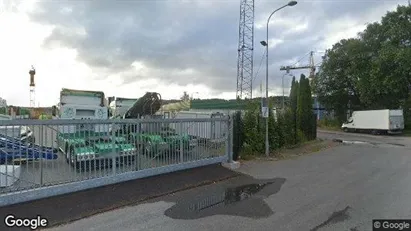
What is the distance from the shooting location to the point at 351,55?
37.5 m

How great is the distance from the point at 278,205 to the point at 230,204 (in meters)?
1.03

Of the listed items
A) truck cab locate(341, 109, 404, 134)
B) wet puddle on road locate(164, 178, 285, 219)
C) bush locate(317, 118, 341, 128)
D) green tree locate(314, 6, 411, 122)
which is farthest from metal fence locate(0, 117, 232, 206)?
bush locate(317, 118, 341, 128)

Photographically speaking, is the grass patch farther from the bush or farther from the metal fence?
the bush

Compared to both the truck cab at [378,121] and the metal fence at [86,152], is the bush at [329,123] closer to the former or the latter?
the truck cab at [378,121]

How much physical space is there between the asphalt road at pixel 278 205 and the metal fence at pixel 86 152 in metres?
1.22

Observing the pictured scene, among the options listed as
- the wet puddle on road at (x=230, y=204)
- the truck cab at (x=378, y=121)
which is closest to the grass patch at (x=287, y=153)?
the wet puddle on road at (x=230, y=204)

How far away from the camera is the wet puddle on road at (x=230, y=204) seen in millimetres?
6148

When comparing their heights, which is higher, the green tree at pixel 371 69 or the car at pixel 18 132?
the green tree at pixel 371 69

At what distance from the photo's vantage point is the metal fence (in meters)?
5.92

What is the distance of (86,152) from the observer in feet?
22.6

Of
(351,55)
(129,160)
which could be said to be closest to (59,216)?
(129,160)

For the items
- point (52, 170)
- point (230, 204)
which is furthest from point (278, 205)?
point (52, 170)

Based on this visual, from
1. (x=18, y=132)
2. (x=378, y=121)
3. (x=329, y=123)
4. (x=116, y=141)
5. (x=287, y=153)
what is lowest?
(x=287, y=153)

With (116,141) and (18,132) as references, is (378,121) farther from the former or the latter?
(18,132)
